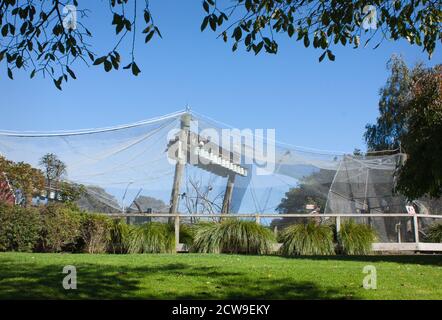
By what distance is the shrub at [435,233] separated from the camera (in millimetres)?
13297

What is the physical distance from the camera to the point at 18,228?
11.1 metres

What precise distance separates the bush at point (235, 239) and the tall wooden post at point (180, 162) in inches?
64.9

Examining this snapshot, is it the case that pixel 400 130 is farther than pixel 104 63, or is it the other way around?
pixel 400 130

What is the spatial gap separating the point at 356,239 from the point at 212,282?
681 centimetres

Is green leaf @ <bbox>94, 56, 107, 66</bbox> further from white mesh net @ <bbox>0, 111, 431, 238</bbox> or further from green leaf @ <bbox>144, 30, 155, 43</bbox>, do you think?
white mesh net @ <bbox>0, 111, 431, 238</bbox>

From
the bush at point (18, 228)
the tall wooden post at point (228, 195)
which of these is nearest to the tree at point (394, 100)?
the tall wooden post at point (228, 195)

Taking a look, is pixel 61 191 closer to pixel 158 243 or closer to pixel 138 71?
pixel 158 243

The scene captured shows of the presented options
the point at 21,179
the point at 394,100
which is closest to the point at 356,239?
the point at 21,179

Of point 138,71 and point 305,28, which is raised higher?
point 305,28

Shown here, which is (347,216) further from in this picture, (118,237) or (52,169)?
(52,169)

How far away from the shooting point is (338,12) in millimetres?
5367

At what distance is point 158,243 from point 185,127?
10.7 ft

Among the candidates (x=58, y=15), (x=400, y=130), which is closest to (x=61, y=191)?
(x=58, y=15)

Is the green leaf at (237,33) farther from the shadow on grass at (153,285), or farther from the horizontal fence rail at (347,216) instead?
the horizontal fence rail at (347,216)
